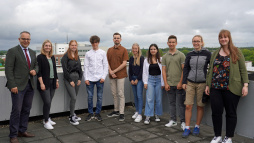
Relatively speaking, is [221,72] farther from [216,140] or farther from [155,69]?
[155,69]

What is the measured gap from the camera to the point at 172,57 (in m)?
4.21

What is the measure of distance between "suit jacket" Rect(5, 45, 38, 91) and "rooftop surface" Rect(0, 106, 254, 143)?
0.96 m

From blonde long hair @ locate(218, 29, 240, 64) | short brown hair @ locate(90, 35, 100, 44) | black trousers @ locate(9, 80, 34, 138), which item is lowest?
black trousers @ locate(9, 80, 34, 138)

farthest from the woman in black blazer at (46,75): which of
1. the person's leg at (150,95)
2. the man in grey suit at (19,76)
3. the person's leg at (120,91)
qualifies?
the person's leg at (150,95)

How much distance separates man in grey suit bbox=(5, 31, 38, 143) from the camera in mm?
3369

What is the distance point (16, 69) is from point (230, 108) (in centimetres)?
330

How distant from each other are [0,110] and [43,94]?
1030mm

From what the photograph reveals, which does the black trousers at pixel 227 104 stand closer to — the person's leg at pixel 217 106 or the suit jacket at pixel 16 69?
the person's leg at pixel 217 106

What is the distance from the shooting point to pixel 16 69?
3.45 metres

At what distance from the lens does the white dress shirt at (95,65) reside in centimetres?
464

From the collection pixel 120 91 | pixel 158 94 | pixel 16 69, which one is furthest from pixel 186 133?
pixel 16 69

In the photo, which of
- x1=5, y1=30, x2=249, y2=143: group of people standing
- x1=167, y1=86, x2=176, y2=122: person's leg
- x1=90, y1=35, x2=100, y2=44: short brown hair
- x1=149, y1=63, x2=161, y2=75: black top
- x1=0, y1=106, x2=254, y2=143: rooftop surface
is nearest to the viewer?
x1=5, y1=30, x2=249, y2=143: group of people standing

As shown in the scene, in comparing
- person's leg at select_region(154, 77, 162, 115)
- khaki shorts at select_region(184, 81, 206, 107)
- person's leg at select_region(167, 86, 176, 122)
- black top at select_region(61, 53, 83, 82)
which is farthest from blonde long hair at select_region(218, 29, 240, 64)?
black top at select_region(61, 53, 83, 82)

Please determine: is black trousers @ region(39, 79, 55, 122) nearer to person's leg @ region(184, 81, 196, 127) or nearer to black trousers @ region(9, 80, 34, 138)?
black trousers @ region(9, 80, 34, 138)
